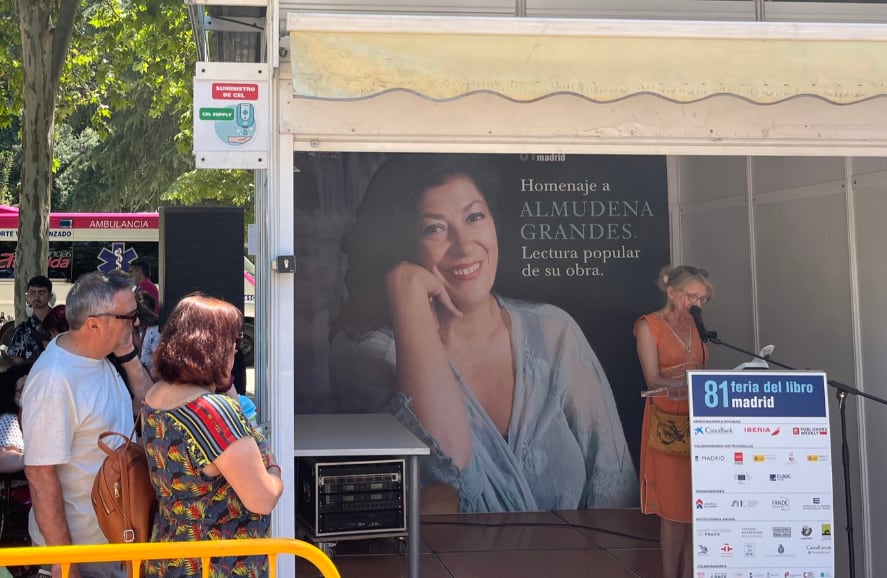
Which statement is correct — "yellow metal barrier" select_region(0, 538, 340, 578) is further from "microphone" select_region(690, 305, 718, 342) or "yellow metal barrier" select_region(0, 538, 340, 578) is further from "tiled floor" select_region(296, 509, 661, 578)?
"tiled floor" select_region(296, 509, 661, 578)

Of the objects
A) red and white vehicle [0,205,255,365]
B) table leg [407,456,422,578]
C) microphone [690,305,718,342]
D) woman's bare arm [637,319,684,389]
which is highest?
red and white vehicle [0,205,255,365]

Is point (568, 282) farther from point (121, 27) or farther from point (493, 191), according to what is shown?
point (121, 27)

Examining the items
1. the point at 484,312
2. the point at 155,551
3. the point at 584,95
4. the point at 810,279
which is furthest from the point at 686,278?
the point at 155,551

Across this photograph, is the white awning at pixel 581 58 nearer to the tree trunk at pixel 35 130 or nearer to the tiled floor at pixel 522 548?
the tiled floor at pixel 522 548

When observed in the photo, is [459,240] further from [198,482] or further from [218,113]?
[198,482]

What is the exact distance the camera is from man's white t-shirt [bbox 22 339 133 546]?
2795 mm

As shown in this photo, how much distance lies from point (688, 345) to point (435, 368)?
2.49 m

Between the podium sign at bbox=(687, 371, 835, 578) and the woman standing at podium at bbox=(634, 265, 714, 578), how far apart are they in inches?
13.0

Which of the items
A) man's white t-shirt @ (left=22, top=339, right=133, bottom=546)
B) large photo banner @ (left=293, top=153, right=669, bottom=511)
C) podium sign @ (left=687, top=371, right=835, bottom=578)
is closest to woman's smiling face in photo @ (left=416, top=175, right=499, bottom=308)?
large photo banner @ (left=293, top=153, right=669, bottom=511)

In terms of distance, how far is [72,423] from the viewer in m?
2.86

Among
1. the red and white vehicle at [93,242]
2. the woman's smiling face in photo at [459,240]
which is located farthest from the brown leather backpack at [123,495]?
the red and white vehicle at [93,242]

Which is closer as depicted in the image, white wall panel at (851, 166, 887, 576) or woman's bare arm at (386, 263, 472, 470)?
white wall panel at (851, 166, 887, 576)

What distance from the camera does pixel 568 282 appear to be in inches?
286

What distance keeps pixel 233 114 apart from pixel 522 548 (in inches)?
141
